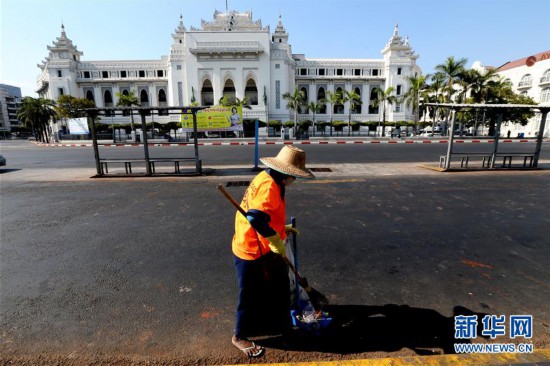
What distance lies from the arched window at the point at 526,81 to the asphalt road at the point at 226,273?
50.1 m

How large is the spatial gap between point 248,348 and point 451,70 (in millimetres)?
43992

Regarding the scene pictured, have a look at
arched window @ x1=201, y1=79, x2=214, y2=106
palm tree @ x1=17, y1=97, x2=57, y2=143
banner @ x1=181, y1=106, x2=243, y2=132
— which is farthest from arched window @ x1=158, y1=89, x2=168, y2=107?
banner @ x1=181, y1=106, x2=243, y2=132

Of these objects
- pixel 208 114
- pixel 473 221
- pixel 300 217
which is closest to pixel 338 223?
pixel 300 217

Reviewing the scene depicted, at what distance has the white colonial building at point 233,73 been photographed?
5103 cm

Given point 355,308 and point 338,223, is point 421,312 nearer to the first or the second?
point 355,308

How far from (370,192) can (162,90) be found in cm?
6115

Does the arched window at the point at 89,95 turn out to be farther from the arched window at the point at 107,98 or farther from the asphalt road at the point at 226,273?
the asphalt road at the point at 226,273

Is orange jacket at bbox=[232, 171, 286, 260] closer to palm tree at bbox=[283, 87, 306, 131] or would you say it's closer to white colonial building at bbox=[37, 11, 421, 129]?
palm tree at bbox=[283, 87, 306, 131]

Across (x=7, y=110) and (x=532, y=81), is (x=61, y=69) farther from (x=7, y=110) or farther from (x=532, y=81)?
(x=532, y=81)

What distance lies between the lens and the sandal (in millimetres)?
2257

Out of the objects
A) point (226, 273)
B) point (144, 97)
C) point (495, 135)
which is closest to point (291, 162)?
point (226, 273)

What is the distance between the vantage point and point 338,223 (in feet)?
17.2

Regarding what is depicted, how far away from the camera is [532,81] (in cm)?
4203

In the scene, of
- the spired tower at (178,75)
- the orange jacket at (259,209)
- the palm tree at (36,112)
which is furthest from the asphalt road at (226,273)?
the spired tower at (178,75)
